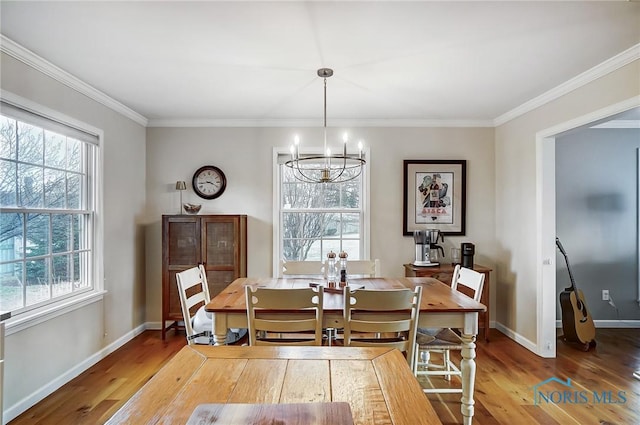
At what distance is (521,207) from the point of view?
3859 millimetres

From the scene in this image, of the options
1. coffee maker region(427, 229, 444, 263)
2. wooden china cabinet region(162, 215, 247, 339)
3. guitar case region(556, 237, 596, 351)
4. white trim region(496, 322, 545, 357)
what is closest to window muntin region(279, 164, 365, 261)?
wooden china cabinet region(162, 215, 247, 339)

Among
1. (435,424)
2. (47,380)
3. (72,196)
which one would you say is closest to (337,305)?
(435,424)

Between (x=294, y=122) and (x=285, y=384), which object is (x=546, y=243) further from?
(x=285, y=384)

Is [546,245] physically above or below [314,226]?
below

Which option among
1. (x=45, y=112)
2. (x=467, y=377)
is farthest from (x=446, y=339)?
(x=45, y=112)

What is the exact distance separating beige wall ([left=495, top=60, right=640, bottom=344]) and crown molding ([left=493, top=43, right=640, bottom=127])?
0.14 ft

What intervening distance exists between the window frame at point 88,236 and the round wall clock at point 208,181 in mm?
1075

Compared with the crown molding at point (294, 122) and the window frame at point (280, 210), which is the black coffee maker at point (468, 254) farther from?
the crown molding at point (294, 122)

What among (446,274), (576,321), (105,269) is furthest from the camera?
(446,274)

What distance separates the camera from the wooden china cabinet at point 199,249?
13.0ft

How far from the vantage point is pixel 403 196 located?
4359mm

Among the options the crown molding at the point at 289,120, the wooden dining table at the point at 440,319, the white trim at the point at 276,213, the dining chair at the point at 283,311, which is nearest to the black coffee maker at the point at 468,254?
the crown molding at the point at 289,120

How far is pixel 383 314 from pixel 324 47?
68.8 inches

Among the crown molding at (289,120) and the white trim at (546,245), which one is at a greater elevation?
the crown molding at (289,120)
